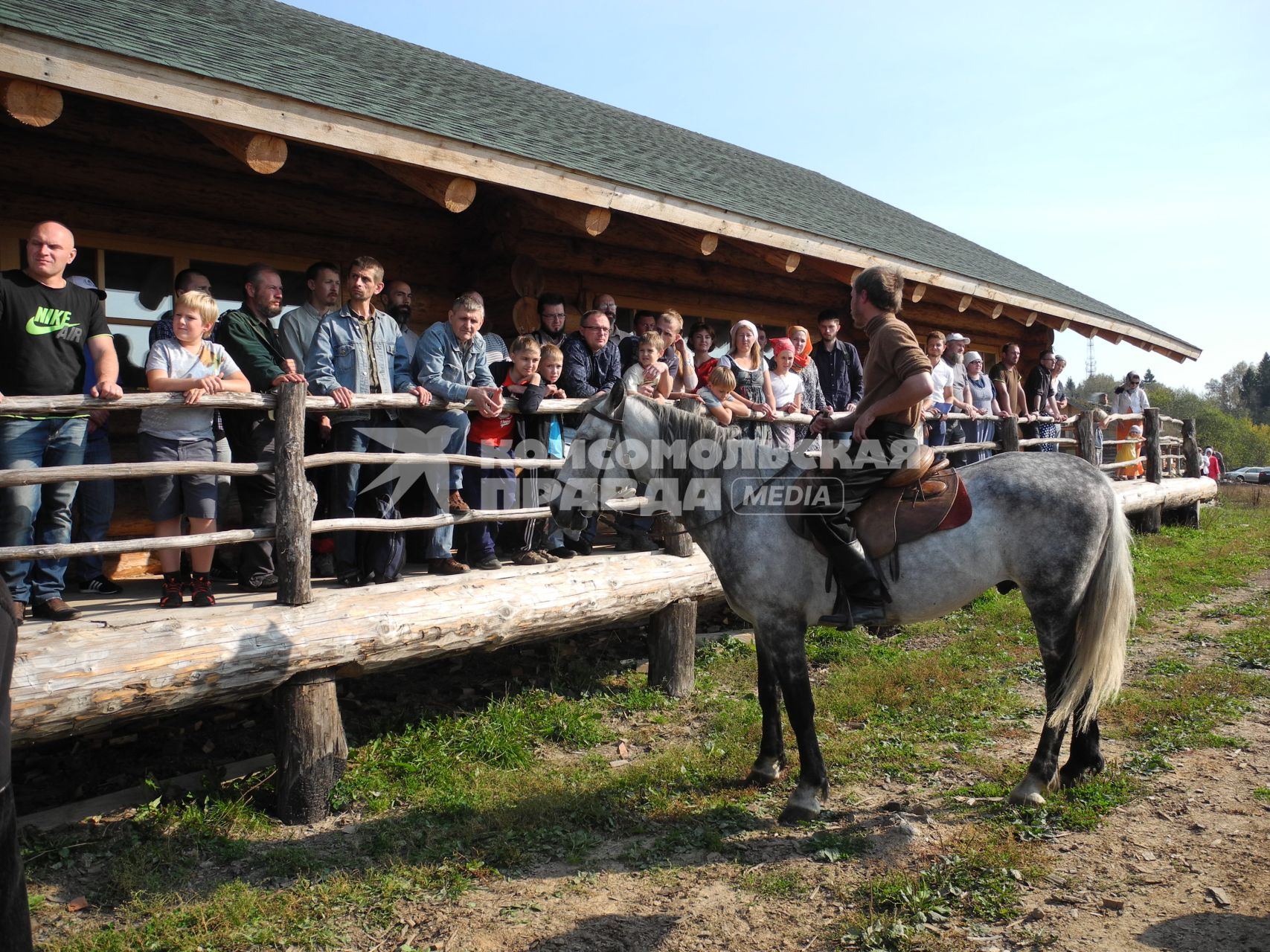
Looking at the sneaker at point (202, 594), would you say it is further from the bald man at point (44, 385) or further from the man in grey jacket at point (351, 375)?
the man in grey jacket at point (351, 375)

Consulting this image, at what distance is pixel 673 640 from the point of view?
6.48 m

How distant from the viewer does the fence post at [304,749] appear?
14.8 feet

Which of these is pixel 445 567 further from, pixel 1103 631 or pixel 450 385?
pixel 1103 631

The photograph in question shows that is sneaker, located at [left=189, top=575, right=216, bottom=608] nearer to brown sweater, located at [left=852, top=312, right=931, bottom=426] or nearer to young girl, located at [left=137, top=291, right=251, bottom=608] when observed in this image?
young girl, located at [left=137, top=291, right=251, bottom=608]

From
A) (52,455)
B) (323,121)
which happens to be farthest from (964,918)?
(323,121)

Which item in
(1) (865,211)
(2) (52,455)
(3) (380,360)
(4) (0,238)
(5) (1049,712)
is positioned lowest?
(5) (1049,712)

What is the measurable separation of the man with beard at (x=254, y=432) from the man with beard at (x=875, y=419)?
3379 mm

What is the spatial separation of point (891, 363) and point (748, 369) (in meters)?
3.02

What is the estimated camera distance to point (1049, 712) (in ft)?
14.4

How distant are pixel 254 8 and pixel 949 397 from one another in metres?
8.97

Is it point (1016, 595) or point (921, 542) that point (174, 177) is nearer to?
point (921, 542)

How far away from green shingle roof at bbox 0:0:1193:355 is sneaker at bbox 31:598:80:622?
290cm

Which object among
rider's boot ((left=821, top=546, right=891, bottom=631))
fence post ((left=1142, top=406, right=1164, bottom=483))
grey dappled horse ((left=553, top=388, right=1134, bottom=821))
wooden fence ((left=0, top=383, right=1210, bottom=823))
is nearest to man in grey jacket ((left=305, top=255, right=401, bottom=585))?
wooden fence ((left=0, top=383, right=1210, bottom=823))

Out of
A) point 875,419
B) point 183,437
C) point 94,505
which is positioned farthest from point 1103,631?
point 94,505
